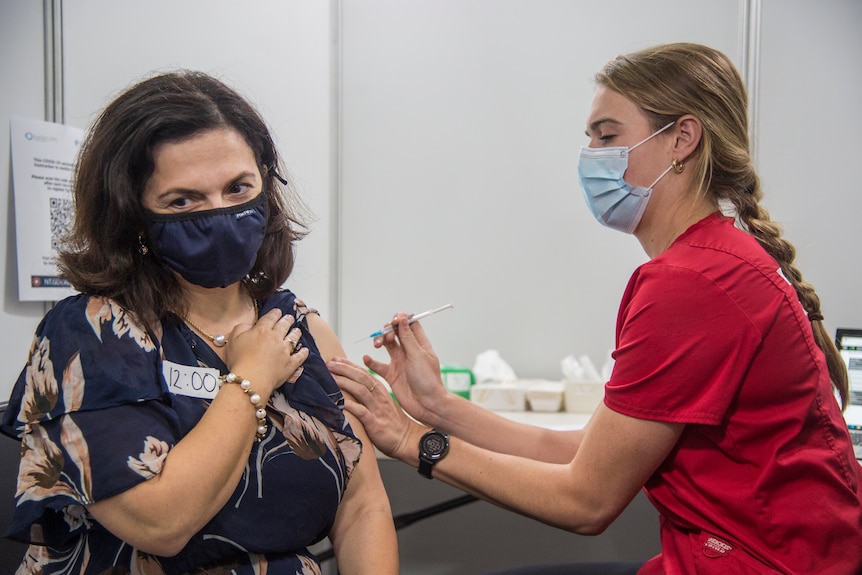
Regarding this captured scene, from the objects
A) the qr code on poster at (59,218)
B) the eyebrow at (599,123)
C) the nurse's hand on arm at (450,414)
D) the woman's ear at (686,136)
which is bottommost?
the nurse's hand on arm at (450,414)

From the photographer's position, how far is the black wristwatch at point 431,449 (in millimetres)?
1390

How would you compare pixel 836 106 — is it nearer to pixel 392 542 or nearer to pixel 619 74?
pixel 619 74

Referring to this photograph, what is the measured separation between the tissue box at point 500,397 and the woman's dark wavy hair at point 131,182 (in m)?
1.26

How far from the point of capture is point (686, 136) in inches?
53.0

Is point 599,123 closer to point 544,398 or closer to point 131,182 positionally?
point 131,182

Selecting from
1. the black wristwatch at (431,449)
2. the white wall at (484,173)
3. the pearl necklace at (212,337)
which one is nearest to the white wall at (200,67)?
the white wall at (484,173)

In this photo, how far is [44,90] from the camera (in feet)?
5.39

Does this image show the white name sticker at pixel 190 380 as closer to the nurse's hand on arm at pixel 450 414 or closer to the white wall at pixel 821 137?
the nurse's hand on arm at pixel 450 414

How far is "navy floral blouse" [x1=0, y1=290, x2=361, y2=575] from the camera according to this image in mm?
A: 974

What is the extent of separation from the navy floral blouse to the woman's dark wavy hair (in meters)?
0.06

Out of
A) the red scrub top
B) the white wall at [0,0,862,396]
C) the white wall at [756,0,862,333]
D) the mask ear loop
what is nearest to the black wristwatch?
the red scrub top

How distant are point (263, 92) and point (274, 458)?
1.66 m

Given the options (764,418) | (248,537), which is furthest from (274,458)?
(764,418)

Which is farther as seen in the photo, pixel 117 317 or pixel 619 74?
pixel 619 74
